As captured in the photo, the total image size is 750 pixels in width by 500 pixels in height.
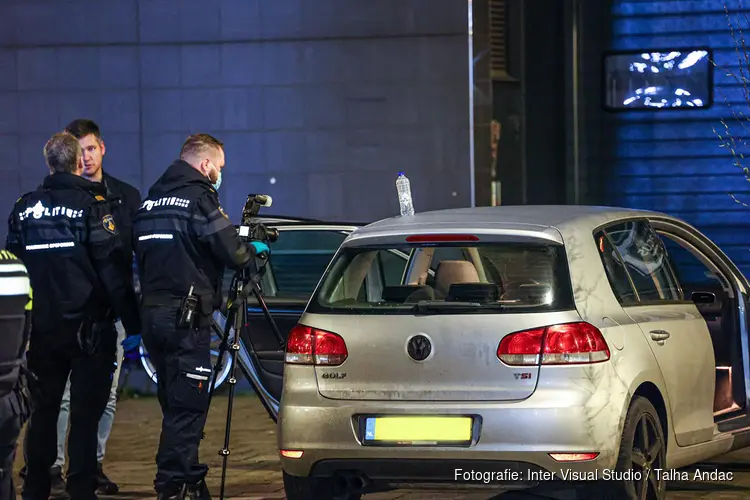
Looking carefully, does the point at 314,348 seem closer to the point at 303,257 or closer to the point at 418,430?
the point at 418,430

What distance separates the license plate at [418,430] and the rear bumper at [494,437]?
1.2 inches

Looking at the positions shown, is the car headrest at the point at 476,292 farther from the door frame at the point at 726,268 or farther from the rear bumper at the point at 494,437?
the door frame at the point at 726,268

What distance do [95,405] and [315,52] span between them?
6089 millimetres

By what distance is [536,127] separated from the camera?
13008mm

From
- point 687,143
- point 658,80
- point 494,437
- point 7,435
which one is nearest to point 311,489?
point 494,437

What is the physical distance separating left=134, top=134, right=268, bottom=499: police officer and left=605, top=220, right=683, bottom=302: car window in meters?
1.86

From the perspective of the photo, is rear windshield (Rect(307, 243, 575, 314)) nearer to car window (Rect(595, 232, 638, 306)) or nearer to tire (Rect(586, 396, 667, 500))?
car window (Rect(595, 232, 638, 306))

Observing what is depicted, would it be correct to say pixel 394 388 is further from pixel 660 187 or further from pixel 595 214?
pixel 660 187

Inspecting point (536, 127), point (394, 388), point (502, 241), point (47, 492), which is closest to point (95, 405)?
point (47, 492)

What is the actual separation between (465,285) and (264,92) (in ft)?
22.7

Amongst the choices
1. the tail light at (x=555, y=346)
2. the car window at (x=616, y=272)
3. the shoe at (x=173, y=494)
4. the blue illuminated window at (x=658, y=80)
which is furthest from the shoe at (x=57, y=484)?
the blue illuminated window at (x=658, y=80)

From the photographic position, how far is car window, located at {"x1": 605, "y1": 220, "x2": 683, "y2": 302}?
651 cm

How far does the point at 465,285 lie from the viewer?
19.8 ft

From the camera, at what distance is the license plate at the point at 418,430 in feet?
18.8
